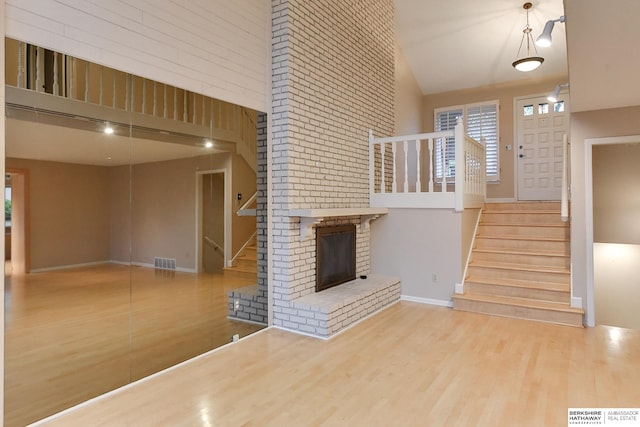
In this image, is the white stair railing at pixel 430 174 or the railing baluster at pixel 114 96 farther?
the white stair railing at pixel 430 174

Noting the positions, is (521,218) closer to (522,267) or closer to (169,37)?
(522,267)

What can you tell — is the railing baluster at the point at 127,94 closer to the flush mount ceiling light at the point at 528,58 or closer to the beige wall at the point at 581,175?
the beige wall at the point at 581,175

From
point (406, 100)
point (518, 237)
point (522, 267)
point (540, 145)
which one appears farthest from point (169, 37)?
point (540, 145)

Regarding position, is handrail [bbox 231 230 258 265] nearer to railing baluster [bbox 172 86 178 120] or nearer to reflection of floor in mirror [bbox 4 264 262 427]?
reflection of floor in mirror [bbox 4 264 262 427]

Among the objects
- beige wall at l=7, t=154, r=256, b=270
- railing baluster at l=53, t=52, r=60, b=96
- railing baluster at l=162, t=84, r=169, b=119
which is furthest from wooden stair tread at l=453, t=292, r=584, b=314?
railing baluster at l=53, t=52, r=60, b=96

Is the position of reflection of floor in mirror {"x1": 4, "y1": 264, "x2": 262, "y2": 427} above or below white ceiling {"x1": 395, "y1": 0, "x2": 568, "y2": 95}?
below

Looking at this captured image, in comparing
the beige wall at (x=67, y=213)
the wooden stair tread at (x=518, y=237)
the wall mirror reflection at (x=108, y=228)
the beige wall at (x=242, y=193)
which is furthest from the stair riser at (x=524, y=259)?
the beige wall at (x=67, y=213)

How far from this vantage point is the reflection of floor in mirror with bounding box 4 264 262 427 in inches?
93.7

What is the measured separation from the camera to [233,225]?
3.88 meters

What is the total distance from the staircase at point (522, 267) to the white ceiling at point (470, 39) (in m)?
2.81

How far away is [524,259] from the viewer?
5316mm

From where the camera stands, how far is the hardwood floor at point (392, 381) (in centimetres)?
246

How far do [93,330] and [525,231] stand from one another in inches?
223

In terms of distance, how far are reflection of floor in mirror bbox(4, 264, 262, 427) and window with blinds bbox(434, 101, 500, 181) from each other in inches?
234
